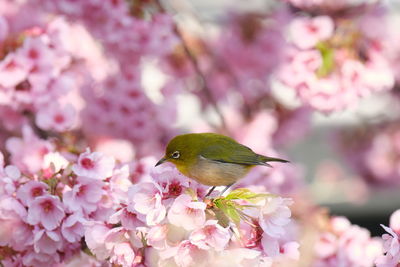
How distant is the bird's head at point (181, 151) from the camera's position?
6.06ft

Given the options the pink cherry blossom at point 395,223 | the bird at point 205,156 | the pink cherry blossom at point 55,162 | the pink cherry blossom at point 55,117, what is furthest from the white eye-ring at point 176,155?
the pink cherry blossom at point 55,117

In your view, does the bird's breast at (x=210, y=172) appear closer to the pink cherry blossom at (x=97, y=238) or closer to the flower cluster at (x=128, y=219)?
the flower cluster at (x=128, y=219)

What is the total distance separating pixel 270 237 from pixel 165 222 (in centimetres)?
23

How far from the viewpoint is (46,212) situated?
1.71 metres

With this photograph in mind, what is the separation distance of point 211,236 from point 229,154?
45 centimetres

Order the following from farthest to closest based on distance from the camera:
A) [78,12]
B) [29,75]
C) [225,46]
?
[225,46], [78,12], [29,75]

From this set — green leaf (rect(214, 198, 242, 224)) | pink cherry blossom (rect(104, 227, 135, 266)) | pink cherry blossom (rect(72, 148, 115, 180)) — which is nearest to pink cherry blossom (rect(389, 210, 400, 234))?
green leaf (rect(214, 198, 242, 224))

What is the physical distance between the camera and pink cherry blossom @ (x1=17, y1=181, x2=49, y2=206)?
1.72 meters

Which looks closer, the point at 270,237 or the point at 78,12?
the point at 270,237

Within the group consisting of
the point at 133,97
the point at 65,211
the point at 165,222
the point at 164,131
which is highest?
the point at 165,222

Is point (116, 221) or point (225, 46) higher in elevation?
point (116, 221)

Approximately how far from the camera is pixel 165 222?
1496 millimetres

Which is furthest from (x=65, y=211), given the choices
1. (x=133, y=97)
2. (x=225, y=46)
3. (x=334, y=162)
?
(x=334, y=162)

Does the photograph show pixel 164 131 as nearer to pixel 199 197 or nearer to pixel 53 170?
pixel 53 170
